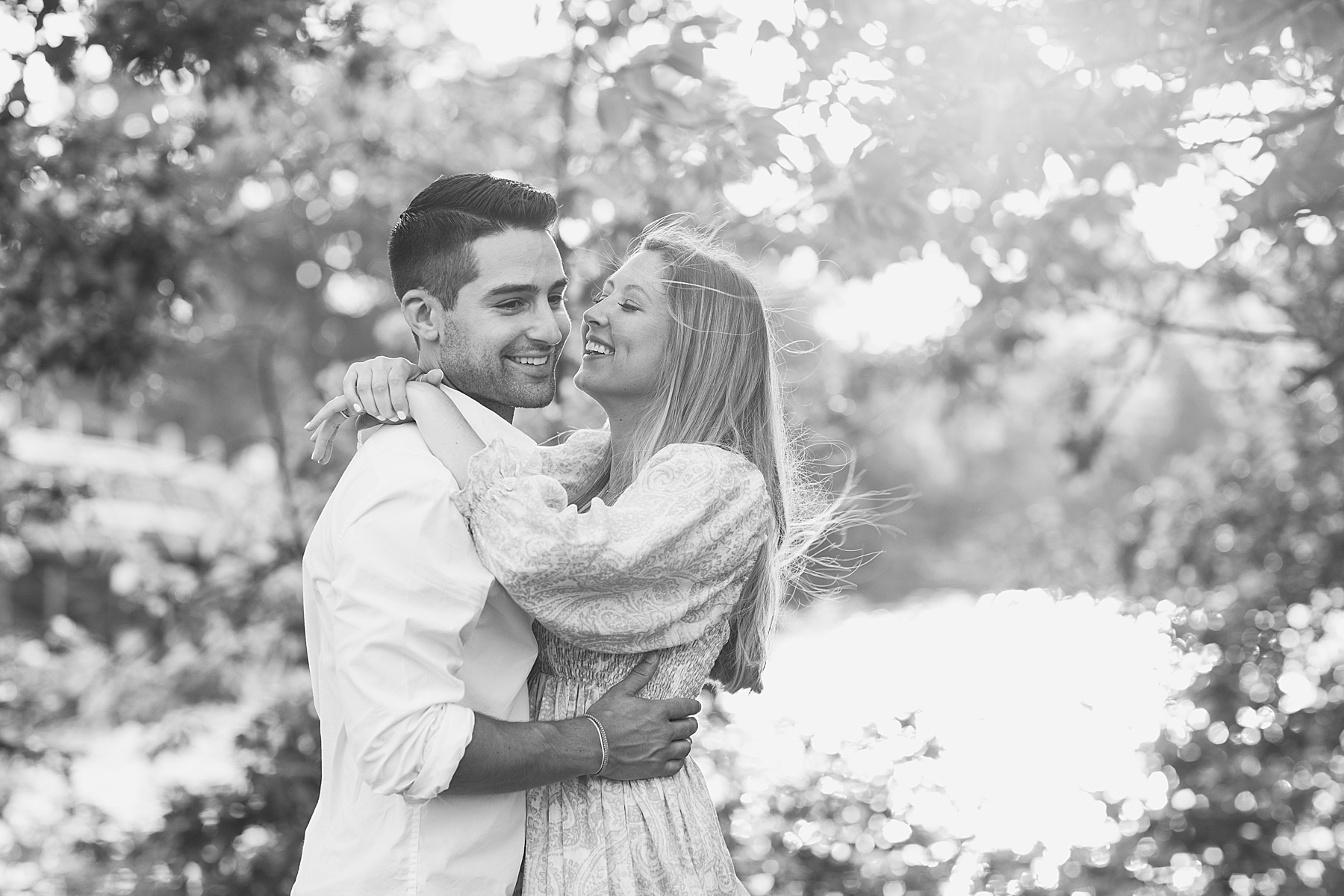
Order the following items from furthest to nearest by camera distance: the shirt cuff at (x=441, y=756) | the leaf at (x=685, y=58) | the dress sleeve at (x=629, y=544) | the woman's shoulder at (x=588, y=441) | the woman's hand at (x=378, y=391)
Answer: the leaf at (x=685, y=58) → the woman's shoulder at (x=588, y=441) → the woman's hand at (x=378, y=391) → the dress sleeve at (x=629, y=544) → the shirt cuff at (x=441, y=756)

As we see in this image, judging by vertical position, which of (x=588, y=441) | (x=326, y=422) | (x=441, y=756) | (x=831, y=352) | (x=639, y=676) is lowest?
(x=831, y=352)

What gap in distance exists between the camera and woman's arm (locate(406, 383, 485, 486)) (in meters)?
2.19

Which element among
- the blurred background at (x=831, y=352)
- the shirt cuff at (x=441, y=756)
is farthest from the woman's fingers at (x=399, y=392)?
the blurred background at (x=831, y=352)

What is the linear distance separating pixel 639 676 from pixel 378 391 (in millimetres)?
676

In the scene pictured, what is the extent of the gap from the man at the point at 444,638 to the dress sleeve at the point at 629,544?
0.07m

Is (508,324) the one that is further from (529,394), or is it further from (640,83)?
(640,83)

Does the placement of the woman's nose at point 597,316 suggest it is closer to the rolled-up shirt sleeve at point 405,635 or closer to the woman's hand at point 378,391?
the woman's hand at point 378,391

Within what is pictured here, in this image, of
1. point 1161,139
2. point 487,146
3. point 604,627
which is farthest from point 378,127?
point 604,627

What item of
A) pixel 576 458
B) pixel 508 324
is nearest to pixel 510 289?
pixel 508 324

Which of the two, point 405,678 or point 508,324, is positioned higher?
point 508,324

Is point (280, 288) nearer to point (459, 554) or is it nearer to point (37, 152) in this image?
point (37, 152)

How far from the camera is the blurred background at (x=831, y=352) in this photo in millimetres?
3648

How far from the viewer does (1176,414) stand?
3184cm

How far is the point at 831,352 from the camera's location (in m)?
6.41
